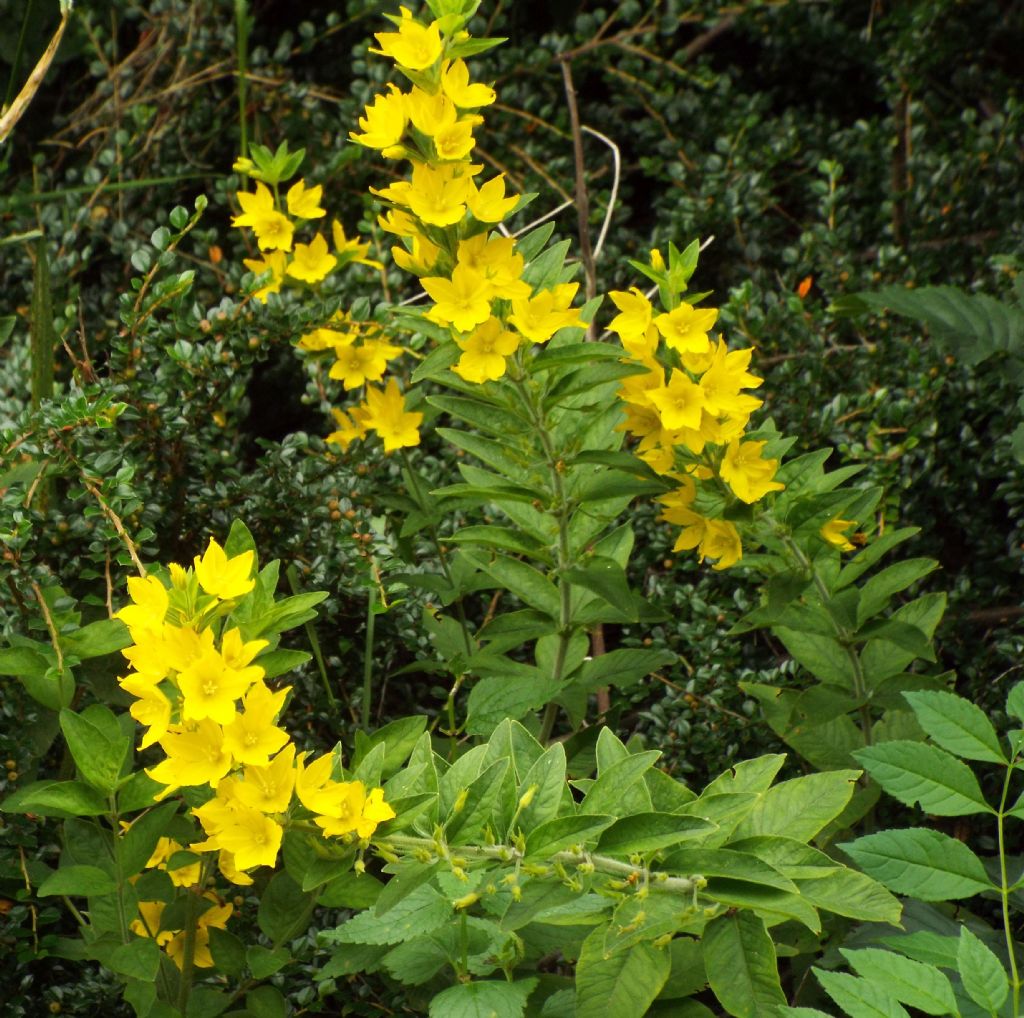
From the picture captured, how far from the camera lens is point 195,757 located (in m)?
→ 1.11

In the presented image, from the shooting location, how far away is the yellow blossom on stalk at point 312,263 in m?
1.98

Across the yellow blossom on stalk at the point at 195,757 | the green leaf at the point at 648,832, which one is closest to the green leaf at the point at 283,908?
the yellow blossom on stalk at the point at 195,757

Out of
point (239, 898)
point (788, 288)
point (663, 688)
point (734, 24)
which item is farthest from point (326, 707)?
point (734, 24)

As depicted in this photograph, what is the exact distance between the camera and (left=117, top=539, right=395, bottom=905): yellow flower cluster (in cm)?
109

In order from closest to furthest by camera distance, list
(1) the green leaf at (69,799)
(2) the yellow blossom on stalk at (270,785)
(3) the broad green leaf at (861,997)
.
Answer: (3) the broad green leaf at (861,997) → (2) the yellow blossom on stalk at (270,785) → (1) the green leaf at (69,799)

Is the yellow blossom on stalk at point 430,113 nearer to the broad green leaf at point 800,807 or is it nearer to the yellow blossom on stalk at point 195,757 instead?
the yellow blossom on stalk at point 195,757

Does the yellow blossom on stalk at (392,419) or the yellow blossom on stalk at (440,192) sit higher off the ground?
the yellow blossom on stalk at (440,192)

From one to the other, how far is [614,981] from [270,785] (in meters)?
0.35

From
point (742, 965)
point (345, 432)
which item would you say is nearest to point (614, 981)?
point (742, 965)

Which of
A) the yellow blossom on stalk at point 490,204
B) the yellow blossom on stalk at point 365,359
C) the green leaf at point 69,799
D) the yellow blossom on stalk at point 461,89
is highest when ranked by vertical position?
the yellow blossom on stalk at point 461,89

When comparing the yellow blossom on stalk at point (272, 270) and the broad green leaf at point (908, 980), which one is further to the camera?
the yellow blossom on stalk at point (272, 270)

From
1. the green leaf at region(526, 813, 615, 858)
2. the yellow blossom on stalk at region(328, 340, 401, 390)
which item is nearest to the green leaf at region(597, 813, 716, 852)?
the green leaf at region(526, 813, 615, 858)

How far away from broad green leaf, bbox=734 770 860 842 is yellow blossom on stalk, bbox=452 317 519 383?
51cm

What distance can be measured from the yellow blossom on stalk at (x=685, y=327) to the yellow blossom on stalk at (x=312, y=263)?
76 centimetres
